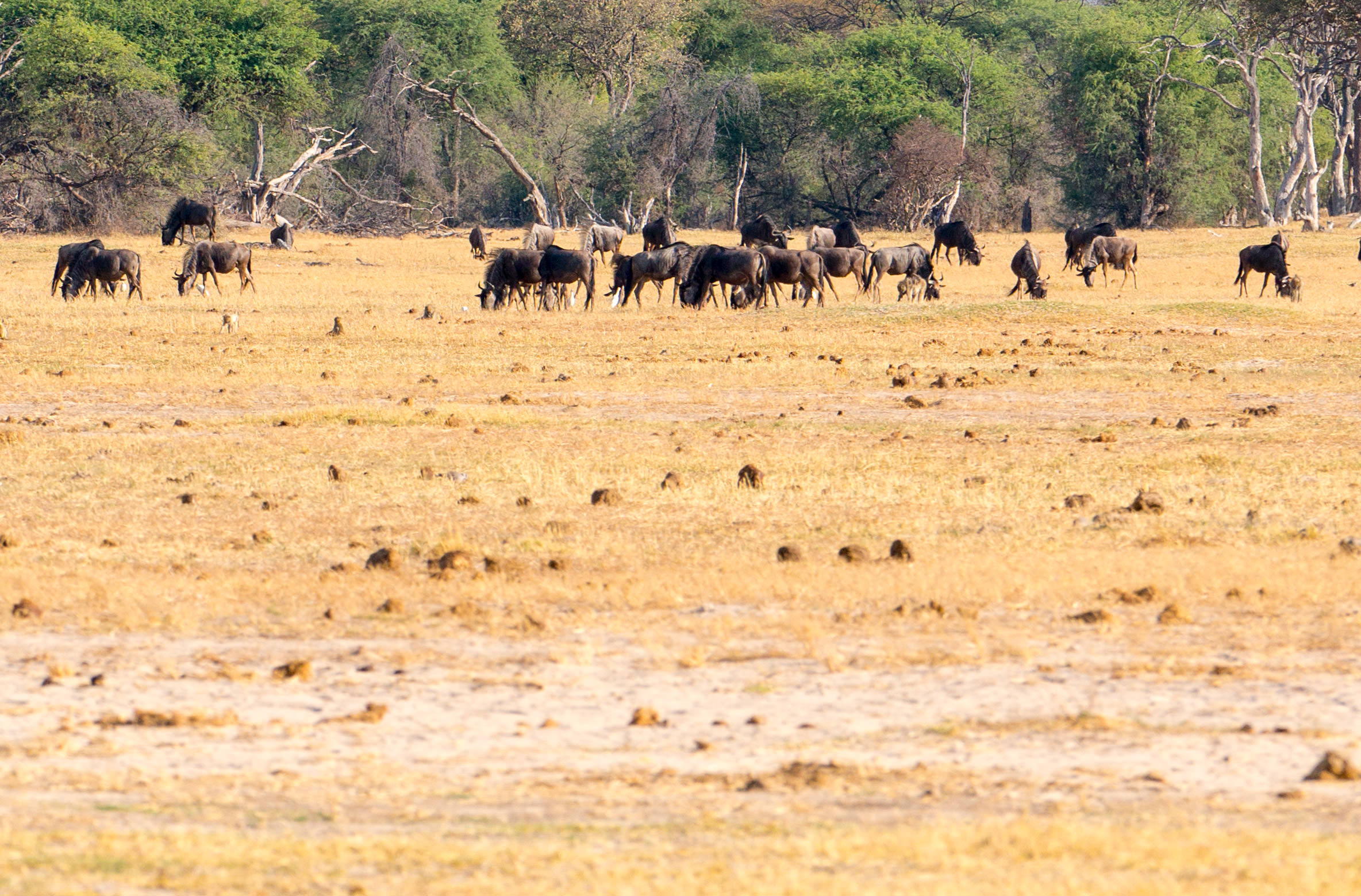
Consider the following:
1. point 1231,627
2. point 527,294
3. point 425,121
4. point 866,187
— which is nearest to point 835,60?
point 866,187

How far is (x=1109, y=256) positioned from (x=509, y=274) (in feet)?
41.2

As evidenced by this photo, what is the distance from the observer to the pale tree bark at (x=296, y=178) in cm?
5516

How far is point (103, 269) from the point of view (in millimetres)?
28781

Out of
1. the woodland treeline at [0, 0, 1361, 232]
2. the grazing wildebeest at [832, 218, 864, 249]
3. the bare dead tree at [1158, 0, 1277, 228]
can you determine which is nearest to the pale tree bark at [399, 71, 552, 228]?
the woodland treeline at [0, 0, 1361, 232]

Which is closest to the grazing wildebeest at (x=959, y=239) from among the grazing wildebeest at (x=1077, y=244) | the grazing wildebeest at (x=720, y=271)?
the grazing wildebeest at (x=1077, y=244)

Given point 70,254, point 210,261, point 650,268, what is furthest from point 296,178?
point 650,268

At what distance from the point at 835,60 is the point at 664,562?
61.5 metres

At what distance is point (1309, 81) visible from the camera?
58.8 m

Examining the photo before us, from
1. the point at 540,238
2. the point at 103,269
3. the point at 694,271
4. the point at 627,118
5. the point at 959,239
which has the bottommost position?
the point at 103,269

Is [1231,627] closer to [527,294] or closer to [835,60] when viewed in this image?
[527,294]

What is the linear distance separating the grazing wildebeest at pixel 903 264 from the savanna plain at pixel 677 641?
1277 centimetres

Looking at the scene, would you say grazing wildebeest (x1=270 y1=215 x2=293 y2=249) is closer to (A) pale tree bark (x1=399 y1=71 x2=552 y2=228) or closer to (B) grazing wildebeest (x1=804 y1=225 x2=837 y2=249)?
(A) pale tree bark (x1=399 y1=71 x2=552 y2=228)

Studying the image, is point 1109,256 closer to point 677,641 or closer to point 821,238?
point 821,238

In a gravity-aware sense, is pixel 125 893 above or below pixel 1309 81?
below
